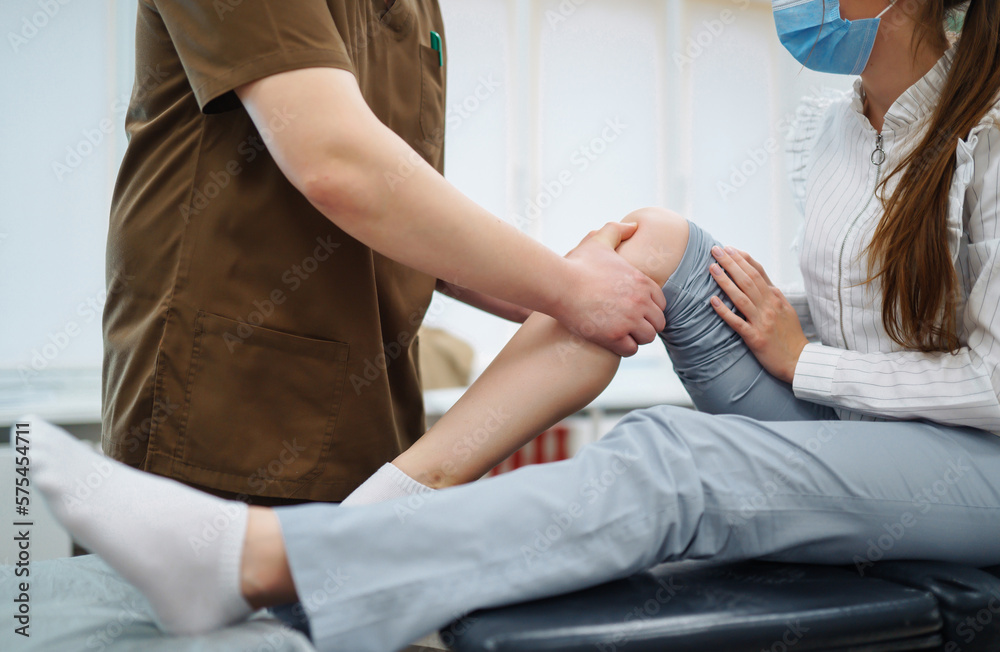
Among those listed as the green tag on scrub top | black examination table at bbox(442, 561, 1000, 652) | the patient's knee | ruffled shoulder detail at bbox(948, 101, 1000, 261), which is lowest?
black examination table at bbox(442, 561, 1000, 652)

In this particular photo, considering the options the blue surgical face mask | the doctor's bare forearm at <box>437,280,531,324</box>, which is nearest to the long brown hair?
the blue surgical face mask

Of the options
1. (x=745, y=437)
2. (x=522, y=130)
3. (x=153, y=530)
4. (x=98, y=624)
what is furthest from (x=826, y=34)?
(x=522, y=130)

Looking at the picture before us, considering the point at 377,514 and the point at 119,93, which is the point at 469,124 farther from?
the point at 377,514

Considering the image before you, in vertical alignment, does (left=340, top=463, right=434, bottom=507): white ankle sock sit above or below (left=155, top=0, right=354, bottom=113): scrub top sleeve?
below

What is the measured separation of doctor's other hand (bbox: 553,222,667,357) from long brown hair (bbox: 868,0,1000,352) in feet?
1.08

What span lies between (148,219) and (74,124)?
6.17 feet

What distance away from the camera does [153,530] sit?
2.24 ft

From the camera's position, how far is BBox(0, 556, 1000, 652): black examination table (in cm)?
69

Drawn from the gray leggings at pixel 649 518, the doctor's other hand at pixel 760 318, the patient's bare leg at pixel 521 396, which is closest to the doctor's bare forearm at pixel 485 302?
the patient's bare leg at pixel 521 396

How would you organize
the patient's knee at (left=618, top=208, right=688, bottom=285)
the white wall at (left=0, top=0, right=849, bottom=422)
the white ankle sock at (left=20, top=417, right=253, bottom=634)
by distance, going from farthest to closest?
the white wall at (left=0, top=0, right=849, bottom=422), the patient's knee at (left=618, top=208, right=688, bottom=285), the white ankle sock at (left=20, top=417, right=253, bottom=634)

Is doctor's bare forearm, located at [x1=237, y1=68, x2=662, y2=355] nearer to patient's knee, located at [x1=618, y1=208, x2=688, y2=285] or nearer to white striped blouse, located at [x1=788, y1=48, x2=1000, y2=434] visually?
patient's knee, located at [x1=618, y1=208, x2=688, y2=285]

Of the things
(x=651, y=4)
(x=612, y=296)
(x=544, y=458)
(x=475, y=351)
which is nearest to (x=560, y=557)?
(x=612, y=296)

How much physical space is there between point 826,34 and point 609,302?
592mm

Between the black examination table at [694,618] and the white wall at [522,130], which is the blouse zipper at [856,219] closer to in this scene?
the black examination table at [694,618]
